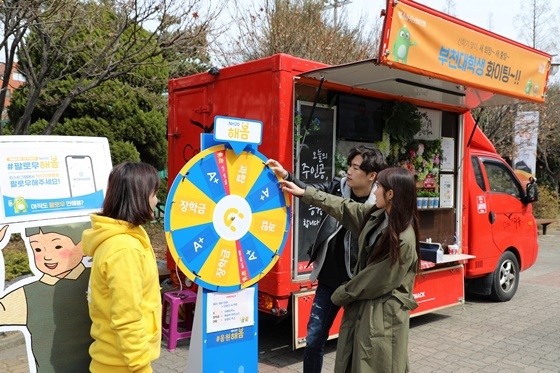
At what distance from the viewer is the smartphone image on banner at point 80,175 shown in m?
2.71

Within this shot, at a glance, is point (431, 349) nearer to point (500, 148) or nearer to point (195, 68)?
point (195, 68)

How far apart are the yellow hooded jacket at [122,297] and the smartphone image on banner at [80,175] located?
0.58 metres

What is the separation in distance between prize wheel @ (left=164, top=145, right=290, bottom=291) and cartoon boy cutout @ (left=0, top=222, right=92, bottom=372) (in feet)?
1.72

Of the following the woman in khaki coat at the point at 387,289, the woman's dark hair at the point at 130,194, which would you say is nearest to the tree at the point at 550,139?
the woman in khaki coat at the point at 387,289

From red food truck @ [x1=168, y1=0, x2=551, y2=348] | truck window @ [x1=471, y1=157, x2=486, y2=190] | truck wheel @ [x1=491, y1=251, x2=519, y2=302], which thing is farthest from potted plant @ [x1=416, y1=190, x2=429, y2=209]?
truck wheel @ [x1=491, y1=251, x2=519, y2=302]

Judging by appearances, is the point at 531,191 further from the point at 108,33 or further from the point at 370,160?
the point at 108,33

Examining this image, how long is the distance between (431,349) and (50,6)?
531 centimetres

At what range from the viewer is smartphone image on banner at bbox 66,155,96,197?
271 cm

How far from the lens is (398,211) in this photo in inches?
101

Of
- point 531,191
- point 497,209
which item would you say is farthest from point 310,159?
point 531,191

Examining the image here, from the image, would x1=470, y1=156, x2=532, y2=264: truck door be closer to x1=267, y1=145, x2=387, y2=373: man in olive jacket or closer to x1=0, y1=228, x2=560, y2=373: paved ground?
x1=0, y1=228, x2=560, y2=373: paved ground

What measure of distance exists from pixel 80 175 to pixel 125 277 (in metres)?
0.95

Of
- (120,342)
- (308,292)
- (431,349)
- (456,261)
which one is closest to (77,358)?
(120,342)

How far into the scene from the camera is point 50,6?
5.18 meters
